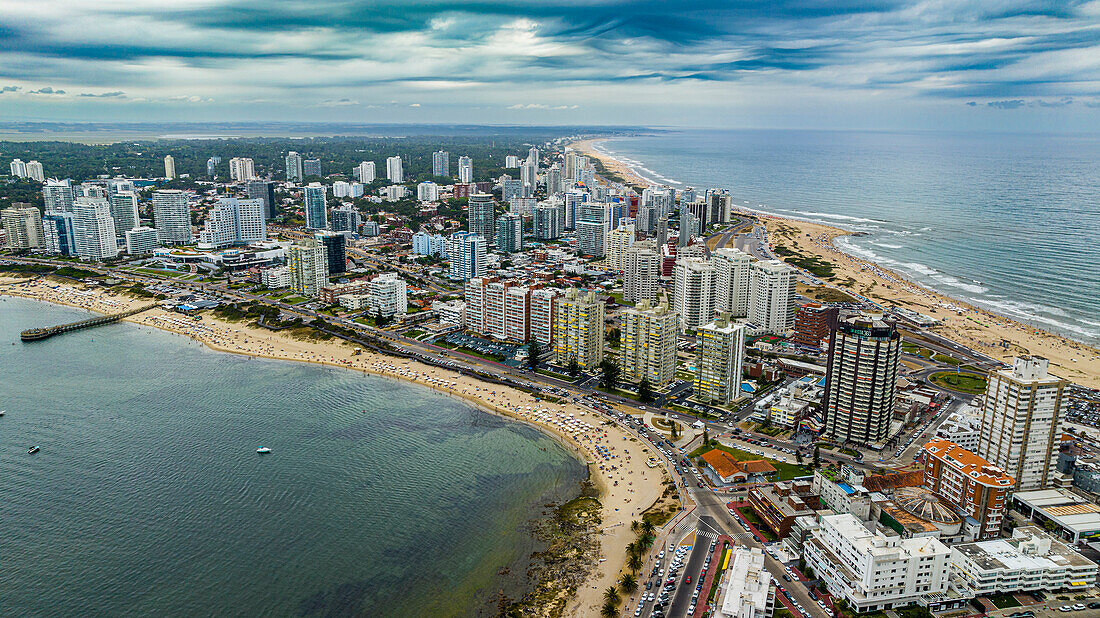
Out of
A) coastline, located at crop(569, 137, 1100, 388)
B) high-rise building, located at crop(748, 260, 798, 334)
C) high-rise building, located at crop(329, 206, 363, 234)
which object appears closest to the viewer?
coastline, located at crop(569, 137, 1100, 388)

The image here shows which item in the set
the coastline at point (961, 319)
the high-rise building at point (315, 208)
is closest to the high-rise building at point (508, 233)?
the high-rise building at point (315, 208)

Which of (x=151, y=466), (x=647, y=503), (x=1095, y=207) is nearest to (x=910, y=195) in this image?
(x=1095, y=207)

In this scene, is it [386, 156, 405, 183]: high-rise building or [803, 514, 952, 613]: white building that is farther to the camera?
[386, 156, 405, 183]: high-rise building

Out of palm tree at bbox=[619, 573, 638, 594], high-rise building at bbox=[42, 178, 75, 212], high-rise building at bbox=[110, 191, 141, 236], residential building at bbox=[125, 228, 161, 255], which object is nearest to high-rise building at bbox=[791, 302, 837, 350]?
palm tree at bbox=[619, 573, 638, 594]

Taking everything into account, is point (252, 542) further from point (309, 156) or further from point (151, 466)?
point (309, 156)

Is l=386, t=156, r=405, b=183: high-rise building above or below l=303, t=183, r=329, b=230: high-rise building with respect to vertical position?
above

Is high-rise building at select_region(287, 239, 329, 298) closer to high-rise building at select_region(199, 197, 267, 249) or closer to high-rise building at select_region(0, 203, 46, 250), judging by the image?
high-rise building at select_region(199, 197, 267, 249)

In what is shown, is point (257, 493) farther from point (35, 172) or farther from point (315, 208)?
point (35, 172)

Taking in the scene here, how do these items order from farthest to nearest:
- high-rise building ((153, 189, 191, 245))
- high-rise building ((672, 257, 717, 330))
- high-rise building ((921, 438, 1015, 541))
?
high-rise building ((153, 189, 191, 245)), high-rise building ((672, 257, 717, 330)), high-rise building ((921, 438, 1015, 541))

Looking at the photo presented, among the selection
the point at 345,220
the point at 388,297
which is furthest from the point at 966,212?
the point at 345,220
